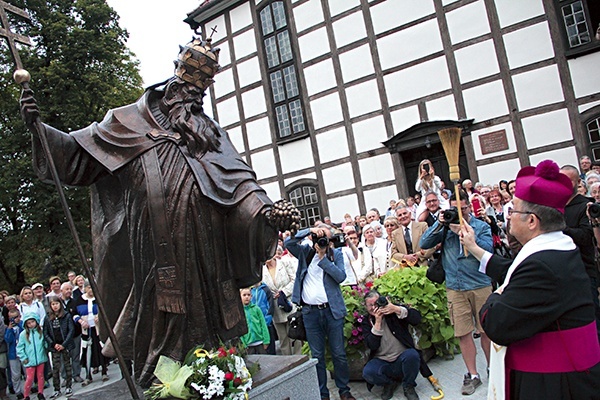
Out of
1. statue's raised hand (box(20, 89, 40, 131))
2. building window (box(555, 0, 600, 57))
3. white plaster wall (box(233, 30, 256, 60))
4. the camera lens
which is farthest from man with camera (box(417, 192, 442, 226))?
white plaster wall (box(233, 30, 256, 60))

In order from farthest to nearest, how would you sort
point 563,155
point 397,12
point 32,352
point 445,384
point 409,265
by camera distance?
point 397,12
point 563,155
point 32,352
point 409,265
point 445,384

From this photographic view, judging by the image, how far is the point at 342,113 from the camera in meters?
15.6

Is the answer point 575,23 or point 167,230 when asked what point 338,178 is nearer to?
point 575,23

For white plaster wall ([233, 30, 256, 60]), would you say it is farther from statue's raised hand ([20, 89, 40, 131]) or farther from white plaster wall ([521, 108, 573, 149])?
statue's raised hand ([20, 89, 40, 131])

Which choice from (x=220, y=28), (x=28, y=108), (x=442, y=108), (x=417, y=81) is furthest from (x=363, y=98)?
(x=28, y=108)

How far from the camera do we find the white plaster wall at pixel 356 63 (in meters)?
15.0

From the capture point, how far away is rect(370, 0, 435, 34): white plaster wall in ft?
45.5

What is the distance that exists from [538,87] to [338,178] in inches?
245

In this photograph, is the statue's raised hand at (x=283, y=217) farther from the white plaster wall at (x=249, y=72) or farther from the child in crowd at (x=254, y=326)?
the white plaster wall at (x=249, y=72)

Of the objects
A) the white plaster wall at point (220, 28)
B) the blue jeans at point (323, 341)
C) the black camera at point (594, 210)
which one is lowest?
the blue jeans at point (323, 341)

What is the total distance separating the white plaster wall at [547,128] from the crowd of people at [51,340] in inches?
427

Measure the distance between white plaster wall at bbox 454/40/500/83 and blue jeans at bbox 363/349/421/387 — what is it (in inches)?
393

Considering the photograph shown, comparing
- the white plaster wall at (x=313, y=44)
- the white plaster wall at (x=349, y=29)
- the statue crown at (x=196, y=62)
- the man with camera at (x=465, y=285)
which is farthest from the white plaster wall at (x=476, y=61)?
the statue crown at (x=196, y=62)

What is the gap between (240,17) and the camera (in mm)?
17906
